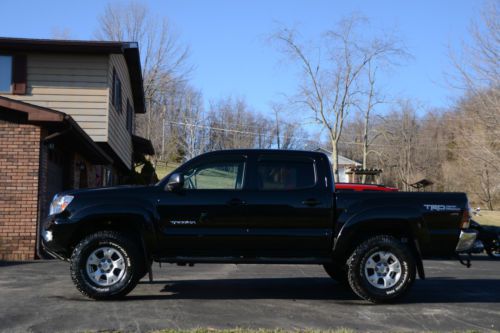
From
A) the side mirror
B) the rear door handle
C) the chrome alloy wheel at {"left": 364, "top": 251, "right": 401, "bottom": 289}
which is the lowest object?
the chrome alloy wheel at {"left": 364, "top": 251, "right": 401, "bottom": 289}

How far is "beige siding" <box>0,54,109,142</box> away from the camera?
17.2 metres

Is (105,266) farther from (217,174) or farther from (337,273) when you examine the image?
(337,273)

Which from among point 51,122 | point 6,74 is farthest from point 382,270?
point 6,74

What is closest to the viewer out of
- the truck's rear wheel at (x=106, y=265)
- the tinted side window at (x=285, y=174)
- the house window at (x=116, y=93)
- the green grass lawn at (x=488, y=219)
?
the truck's rear wheel at (x=106, y=265)

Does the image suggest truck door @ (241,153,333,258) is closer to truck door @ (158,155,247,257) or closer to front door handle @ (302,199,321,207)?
front door handle @ (302,199,321,207)

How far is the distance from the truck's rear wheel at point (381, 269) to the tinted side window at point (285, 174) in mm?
1154

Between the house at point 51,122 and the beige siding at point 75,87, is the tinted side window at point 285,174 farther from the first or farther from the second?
the beige siding at point 75,87

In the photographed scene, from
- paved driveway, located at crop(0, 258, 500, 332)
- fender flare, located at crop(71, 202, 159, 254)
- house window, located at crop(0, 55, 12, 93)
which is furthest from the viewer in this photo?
house window, located at crop(0, 55, 12, 93)

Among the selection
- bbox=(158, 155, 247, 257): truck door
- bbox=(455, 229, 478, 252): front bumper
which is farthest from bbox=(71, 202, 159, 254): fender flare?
bbox=(455, 229, 478, 252): front bumper

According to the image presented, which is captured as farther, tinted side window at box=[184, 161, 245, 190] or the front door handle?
tinted side window at box=[184, 161, 245, 190]

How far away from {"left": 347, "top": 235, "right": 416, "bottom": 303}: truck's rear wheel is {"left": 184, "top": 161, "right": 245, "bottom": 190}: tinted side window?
1853 mm

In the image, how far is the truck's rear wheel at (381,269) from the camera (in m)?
7.86

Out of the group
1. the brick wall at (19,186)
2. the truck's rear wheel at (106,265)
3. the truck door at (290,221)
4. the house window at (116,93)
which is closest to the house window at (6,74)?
the house window at (116,93)

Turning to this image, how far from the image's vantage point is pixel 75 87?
17406 mm
